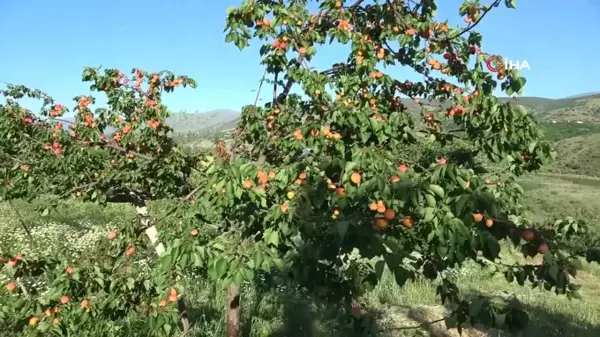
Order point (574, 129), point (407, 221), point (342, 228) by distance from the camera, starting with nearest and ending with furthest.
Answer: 1. point (342, 228)
2. point (407, 221)
3. point (574, 129)

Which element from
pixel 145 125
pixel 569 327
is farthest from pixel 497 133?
pixel 569 327

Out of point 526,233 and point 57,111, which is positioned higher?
point 57,111

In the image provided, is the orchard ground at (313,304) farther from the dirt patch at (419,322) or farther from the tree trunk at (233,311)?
the tree trunk at (233,311)

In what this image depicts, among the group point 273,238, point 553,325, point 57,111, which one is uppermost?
point 57,111

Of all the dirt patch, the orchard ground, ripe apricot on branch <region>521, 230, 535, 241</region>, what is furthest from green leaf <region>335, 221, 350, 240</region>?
the dirt patch

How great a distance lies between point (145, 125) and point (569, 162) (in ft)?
172

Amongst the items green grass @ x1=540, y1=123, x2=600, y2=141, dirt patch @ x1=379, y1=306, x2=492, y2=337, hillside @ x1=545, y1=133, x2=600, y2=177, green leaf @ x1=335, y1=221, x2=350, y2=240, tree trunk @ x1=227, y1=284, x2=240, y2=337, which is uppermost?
green leaf @ x1=335, y1=221, x2=350, y2=240

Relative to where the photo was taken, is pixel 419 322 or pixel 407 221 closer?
pixel 407 221

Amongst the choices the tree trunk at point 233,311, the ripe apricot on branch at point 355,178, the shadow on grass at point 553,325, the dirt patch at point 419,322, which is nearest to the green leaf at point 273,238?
the ripe apricot on branch at point 355,178

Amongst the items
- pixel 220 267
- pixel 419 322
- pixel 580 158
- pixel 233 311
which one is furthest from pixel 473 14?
pixel 580 158

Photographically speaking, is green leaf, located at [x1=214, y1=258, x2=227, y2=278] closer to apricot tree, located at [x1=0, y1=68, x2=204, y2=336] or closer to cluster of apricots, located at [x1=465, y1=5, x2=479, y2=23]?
apricot tree, located at [x1=0, y1=68, x2=204, y2=336]

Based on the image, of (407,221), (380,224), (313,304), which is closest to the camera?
(380,224)

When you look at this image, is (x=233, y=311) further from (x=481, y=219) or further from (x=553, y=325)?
(x=553, y=325)

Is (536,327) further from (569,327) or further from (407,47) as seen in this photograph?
(407,47)
